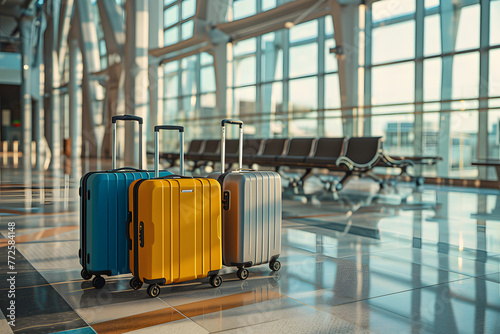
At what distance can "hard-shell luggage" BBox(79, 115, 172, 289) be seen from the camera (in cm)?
292

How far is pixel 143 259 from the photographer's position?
2740mm

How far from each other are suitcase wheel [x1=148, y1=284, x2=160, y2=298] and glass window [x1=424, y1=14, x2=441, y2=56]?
13.1m

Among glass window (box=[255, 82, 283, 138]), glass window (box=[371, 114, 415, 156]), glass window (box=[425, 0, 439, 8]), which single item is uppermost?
glass window (box=[425, 0, 439, 8])

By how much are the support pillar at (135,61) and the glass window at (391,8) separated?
7306mm

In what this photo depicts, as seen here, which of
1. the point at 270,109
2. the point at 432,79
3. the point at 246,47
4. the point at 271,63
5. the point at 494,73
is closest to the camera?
the point at 494,73

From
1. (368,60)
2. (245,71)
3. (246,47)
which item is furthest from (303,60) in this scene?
(246,47)

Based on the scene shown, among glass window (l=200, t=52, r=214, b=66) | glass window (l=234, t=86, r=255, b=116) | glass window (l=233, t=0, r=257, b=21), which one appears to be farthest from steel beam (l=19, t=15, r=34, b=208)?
glass window (l=233, t=0, r=257, b=21)

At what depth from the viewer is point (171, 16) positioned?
83.0 ft

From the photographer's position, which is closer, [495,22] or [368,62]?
[495,22]

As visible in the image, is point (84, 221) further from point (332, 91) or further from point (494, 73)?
point (332, 91)

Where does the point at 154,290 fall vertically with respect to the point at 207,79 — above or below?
below

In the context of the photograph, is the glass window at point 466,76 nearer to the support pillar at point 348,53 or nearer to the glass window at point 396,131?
the glass window at point 396,131

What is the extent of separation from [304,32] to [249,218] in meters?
16.0

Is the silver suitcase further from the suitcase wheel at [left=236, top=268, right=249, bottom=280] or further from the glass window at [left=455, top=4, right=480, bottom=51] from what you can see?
the glass window at [left=455, top=4, right=480, bottom=51]
